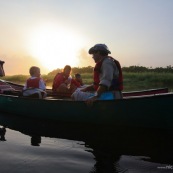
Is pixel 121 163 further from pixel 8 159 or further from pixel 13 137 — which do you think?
pixel 13 137

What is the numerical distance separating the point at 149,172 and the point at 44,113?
425 cm

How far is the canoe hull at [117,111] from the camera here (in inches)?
229

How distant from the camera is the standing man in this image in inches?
237

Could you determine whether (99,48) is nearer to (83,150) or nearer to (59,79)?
(83,150)

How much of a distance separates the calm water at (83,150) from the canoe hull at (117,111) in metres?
0.23

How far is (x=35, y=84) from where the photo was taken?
28.0ft

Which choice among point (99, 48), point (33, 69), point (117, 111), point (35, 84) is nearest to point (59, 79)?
point (35, 84)

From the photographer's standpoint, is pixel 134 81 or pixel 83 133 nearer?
pixel 83 133

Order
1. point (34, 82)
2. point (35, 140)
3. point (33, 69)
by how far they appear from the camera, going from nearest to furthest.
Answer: point (35, 140) → point (33, 69) → point (34, 82)

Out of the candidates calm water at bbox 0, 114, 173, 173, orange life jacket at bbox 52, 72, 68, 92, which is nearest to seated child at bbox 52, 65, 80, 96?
orange life jacket at bbox 52, 72, 68, 92

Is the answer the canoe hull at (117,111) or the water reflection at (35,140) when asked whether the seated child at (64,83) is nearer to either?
the canoe hull at (117,111)

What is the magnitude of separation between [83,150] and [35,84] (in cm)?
370

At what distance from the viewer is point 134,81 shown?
31.3 meters

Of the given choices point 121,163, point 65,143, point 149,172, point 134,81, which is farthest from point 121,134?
point 134,81
